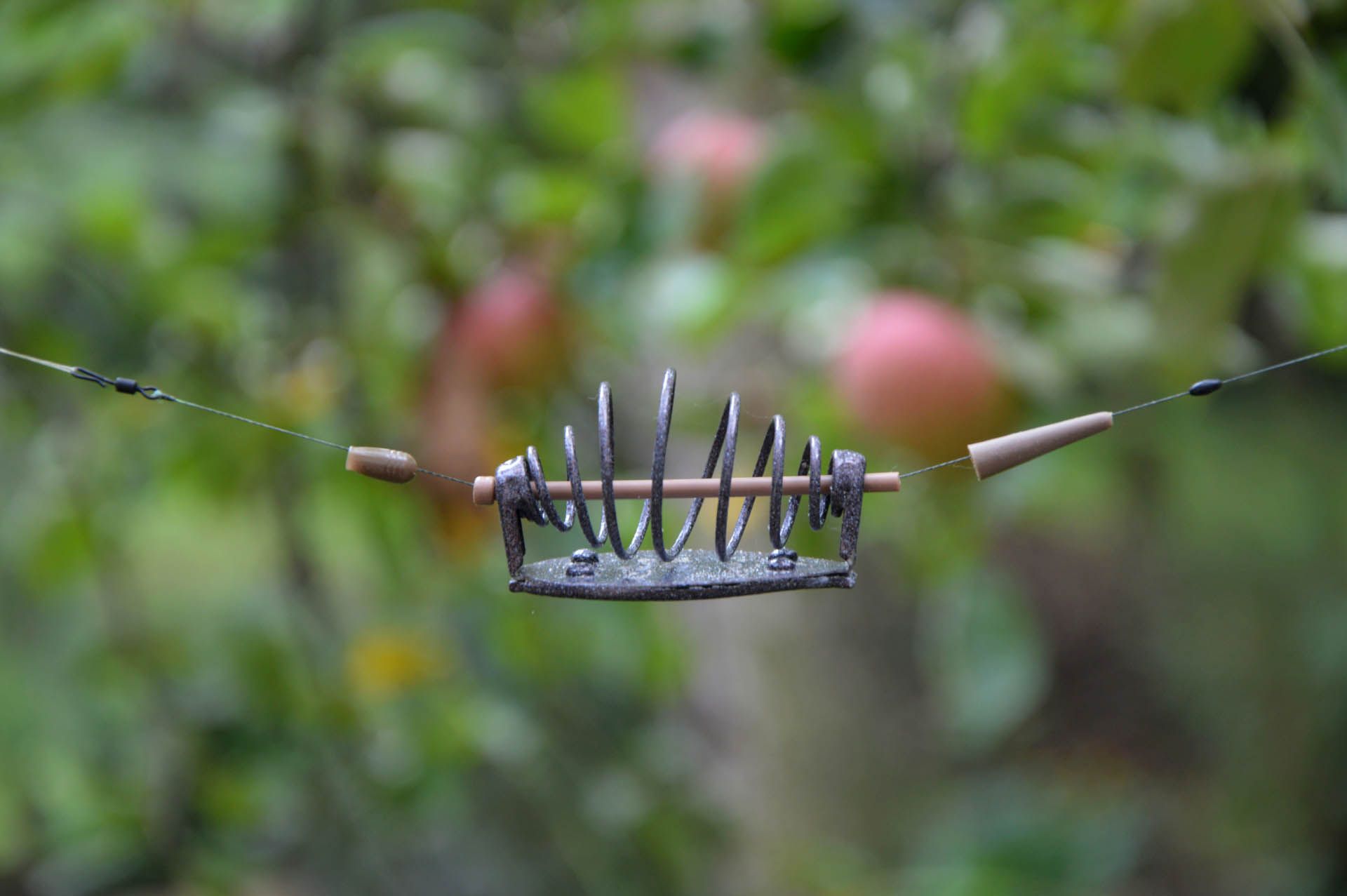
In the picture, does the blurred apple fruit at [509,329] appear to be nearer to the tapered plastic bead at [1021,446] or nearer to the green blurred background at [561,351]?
the green blurred background at [561,351]

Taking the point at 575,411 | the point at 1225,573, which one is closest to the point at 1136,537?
the point at 1225,573

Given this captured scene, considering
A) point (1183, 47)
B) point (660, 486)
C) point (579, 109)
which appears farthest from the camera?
point (579, 109)

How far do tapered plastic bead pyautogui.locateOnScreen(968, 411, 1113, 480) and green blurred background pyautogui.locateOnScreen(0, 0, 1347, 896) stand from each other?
0.23 meters

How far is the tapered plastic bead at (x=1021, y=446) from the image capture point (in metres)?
0.24

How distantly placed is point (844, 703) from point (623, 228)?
62 cm

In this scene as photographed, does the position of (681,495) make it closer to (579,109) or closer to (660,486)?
(660,486)

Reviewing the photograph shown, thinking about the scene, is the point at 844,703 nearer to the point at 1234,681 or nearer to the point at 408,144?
the point at 408,144

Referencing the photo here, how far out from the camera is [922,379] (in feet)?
1.94

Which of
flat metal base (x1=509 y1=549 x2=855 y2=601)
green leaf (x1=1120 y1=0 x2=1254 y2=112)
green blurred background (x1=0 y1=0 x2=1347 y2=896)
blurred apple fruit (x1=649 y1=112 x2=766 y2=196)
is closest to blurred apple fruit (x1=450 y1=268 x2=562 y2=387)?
green blurred background (x1=0 y1=0 x2=1347 y2=896)

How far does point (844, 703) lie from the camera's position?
44.2 inches

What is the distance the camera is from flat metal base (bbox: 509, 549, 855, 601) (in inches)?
8.8

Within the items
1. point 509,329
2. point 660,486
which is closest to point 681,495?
point 660,486

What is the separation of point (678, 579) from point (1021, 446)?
0.07m

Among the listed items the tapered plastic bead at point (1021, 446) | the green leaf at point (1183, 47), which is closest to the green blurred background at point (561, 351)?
the green leaf at point (1183, 47)
